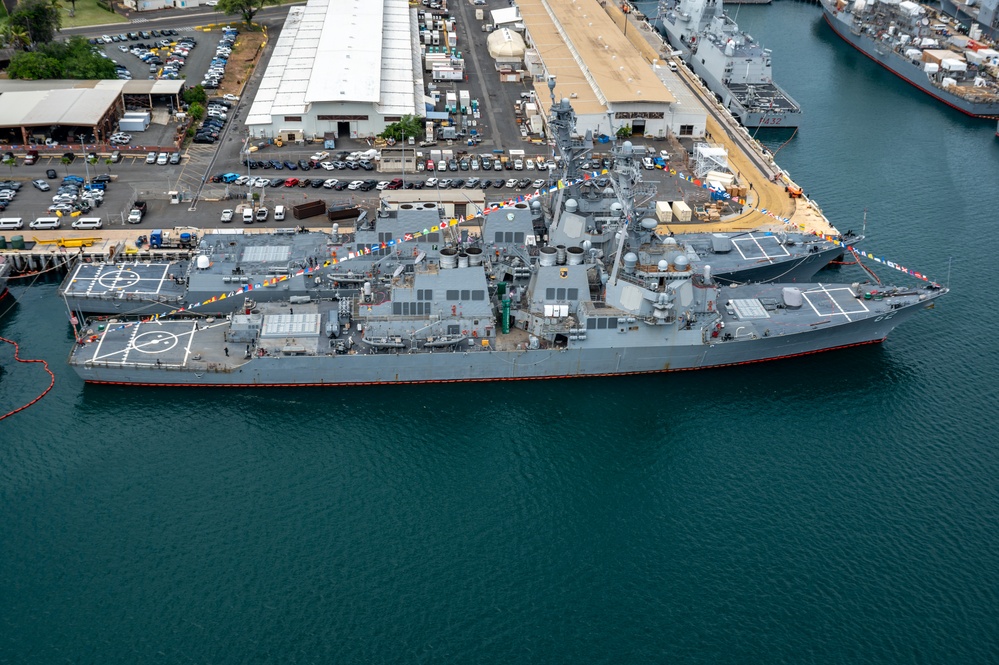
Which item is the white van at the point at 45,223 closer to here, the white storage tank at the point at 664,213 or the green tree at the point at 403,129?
the green tree at the point at 403,129

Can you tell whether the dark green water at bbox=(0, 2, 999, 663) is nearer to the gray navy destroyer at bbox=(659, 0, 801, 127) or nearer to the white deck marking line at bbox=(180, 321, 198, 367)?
the white deck marking line at bbox=(180, 321, 198, 367)

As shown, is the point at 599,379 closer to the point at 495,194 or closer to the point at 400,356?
the point at 400,356

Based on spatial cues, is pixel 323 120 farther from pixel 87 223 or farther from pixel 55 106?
pixel 55 106

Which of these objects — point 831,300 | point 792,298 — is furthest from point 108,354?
point 831,300

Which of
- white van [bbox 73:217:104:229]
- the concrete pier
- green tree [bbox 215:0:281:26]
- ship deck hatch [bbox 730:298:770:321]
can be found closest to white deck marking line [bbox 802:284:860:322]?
ship deck hatch [bbox 730:298:770:321]

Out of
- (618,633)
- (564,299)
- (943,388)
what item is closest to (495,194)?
(564,299)

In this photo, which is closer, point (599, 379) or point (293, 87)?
point (599, 379)
